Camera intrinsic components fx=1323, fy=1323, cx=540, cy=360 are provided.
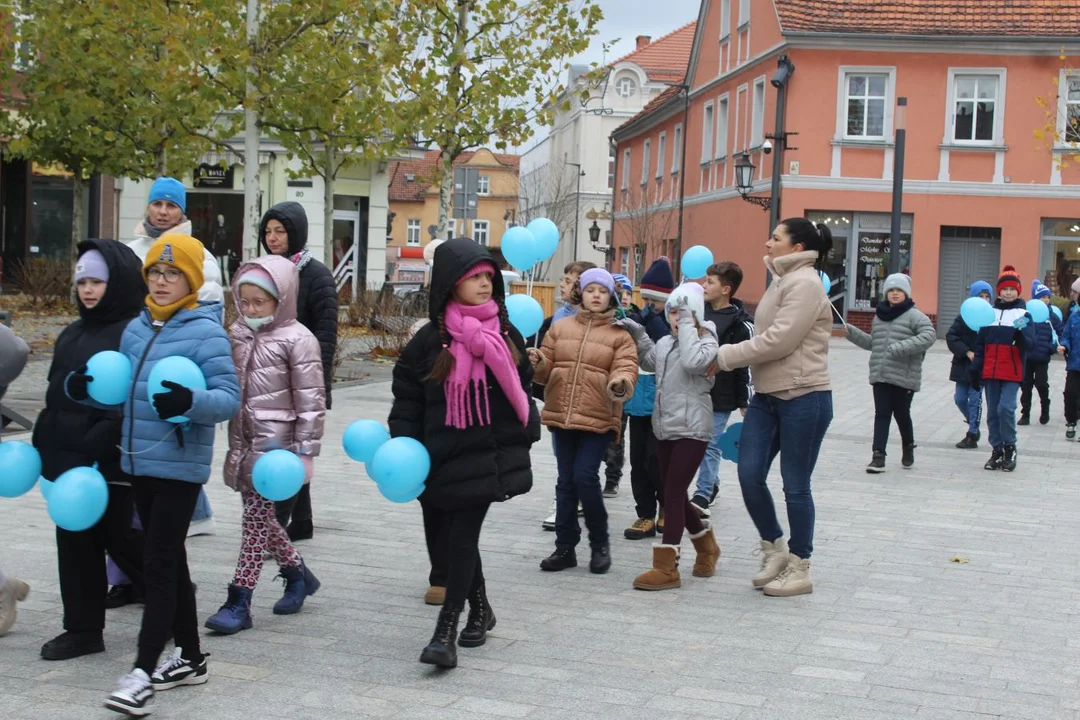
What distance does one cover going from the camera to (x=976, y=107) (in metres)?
33.1

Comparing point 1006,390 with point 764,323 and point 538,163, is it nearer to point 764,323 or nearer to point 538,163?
point 764,323

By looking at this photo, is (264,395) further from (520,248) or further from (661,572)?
(661,572)

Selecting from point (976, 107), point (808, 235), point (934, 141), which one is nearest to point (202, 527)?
point (808, 235)

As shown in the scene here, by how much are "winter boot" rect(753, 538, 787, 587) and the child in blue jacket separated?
3156 millimetres

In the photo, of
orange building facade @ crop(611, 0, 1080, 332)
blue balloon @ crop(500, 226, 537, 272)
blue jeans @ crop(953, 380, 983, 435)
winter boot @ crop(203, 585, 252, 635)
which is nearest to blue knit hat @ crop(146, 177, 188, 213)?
blue balloon @ crop(500, 226, 537, 272)

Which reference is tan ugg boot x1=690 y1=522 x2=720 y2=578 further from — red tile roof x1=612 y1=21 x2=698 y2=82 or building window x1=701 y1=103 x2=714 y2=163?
red tile roof x1=612 y1=21 x2=698 y2=82

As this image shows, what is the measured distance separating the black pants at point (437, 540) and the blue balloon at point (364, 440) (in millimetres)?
763

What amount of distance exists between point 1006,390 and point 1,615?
9.55 meters

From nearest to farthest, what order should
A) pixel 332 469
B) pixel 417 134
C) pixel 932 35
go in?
pixel 332 469 < pixel 417 134 < pixel 932 35

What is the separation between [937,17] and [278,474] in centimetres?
3169

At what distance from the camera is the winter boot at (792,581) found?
6.86 meters

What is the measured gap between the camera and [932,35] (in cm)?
3266

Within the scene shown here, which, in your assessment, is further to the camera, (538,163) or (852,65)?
(538,163)

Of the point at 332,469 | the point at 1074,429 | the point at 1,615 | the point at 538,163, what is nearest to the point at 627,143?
the point at 538,163
